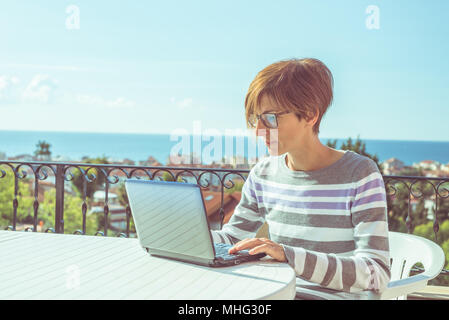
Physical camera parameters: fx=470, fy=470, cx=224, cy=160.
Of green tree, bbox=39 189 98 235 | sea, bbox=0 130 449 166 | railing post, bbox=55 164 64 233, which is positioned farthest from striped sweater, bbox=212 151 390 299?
sea, bbox=0 130 449 166

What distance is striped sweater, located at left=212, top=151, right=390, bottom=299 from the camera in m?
0.99

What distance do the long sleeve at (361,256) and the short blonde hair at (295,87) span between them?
0.21 m

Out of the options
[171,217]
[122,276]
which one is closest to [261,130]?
[171,217]

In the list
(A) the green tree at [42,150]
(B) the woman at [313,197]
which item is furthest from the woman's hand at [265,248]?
(A) the green tree at [42,150]

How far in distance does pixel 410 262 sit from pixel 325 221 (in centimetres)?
33

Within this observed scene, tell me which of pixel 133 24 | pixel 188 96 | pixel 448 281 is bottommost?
pixel 448 281

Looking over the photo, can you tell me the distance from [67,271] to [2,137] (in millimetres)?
84784

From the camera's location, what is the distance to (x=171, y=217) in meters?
0.96

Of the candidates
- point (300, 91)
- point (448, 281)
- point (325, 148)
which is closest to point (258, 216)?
point (325, 148)

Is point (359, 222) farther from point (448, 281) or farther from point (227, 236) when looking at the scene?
point (448, 281)

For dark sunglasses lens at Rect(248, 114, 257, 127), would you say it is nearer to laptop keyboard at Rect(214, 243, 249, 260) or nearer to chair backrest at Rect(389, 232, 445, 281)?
laptop keyboard at Rect(214, 243, 249, 260)

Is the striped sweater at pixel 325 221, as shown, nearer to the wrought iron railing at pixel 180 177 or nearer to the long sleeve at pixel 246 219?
the long sleeve at pixel 246 219

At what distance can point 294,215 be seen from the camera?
1.20 m

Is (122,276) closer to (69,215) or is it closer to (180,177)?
(180,177)
